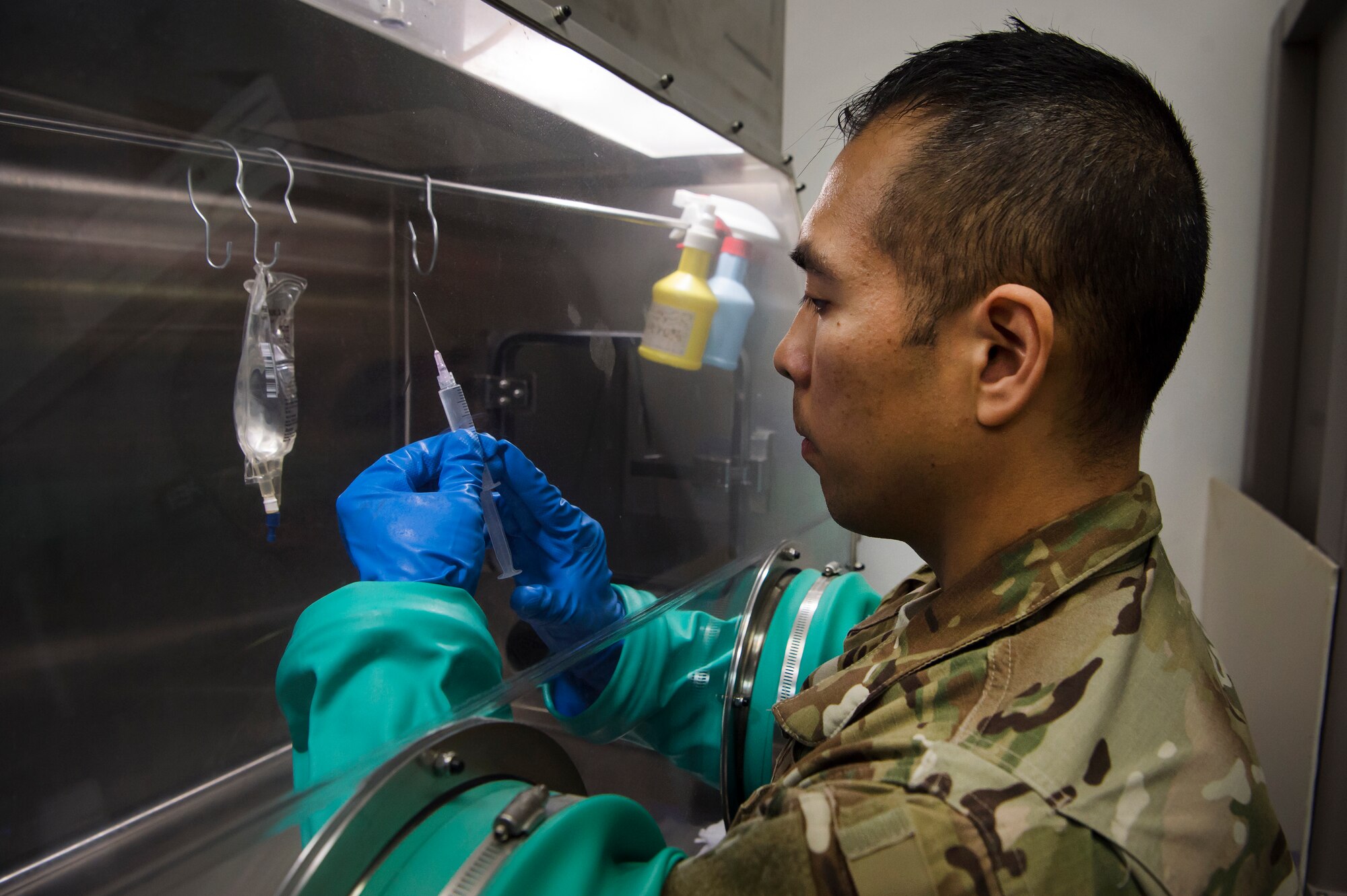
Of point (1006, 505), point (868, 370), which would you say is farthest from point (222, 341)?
point (1006, 505)

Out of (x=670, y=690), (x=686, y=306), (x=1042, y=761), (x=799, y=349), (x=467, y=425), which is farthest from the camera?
(x=686, y=306)

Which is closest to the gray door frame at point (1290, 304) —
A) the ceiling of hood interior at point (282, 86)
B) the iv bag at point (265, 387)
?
the ceiling of hood interior at point (282, 86)

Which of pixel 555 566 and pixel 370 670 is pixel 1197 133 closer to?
pixel 555 566

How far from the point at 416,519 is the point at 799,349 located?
36cm

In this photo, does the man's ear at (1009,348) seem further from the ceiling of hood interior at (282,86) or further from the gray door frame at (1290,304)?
the gray door frame at (1290,304)

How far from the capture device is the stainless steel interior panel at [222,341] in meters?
0.75

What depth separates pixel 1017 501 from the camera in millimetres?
666

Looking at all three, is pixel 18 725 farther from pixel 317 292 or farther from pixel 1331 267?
pixel 1331 267

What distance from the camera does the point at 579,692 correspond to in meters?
0.90

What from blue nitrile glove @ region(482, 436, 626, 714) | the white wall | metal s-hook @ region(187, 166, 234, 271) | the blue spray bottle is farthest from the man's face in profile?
the white wall

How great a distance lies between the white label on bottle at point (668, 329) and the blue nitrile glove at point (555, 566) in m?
0.27

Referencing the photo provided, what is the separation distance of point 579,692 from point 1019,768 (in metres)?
0.50

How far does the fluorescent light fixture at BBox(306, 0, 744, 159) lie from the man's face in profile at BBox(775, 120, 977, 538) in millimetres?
363

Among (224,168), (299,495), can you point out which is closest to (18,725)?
(299,495)
